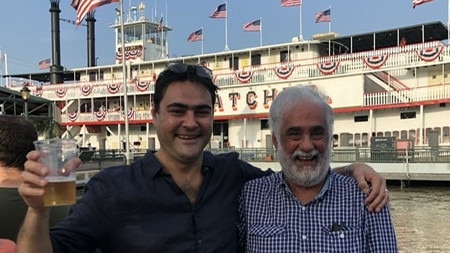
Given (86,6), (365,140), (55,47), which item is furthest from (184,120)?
(55,47)

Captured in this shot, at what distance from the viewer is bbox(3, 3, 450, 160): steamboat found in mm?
23109

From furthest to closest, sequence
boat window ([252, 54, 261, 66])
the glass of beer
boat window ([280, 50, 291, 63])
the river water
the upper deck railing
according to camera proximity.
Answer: boat window ([252, 54, 261, 66])
boat window ([280, 50, 291, 63])
the upper deck railing
the river water
the glass of beer

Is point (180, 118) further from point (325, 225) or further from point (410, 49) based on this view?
point (410, 49)

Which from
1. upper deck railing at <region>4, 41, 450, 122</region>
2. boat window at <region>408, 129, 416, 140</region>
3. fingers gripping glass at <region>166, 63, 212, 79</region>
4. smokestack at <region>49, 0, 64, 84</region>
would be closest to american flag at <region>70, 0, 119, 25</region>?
upper deck railing at <region>4, 41, 450, 122</region>

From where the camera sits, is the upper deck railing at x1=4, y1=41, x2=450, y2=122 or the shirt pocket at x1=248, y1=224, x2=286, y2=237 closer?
the shirt pocket at x1=248, y1=224, x2=286, y2=237

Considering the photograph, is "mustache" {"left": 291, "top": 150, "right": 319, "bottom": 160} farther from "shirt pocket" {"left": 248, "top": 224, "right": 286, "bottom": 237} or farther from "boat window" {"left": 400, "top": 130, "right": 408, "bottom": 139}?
"boat window" {"left": 400, "top": 130, "right": 408, "bottom": 139}

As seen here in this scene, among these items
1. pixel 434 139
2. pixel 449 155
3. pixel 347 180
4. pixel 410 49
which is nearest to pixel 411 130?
pixel 434 139

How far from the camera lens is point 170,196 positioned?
2.05m

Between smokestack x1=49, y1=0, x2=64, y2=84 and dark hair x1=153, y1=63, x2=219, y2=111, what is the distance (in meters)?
42.6

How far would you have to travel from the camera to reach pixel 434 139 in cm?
2197

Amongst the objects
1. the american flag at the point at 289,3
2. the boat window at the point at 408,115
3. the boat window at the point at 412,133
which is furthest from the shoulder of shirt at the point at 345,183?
the american flag at the point at 289,3

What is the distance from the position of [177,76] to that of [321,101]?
715 mm

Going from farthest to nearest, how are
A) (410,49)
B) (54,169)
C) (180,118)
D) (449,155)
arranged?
1. (410,49)
2. (449,155)
3. (180,118)
4. (54,169)

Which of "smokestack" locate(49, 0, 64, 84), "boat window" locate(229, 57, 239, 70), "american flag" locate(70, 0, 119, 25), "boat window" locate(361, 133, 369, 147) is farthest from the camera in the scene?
"smokestack" locate(49, 0, 64, 84)
